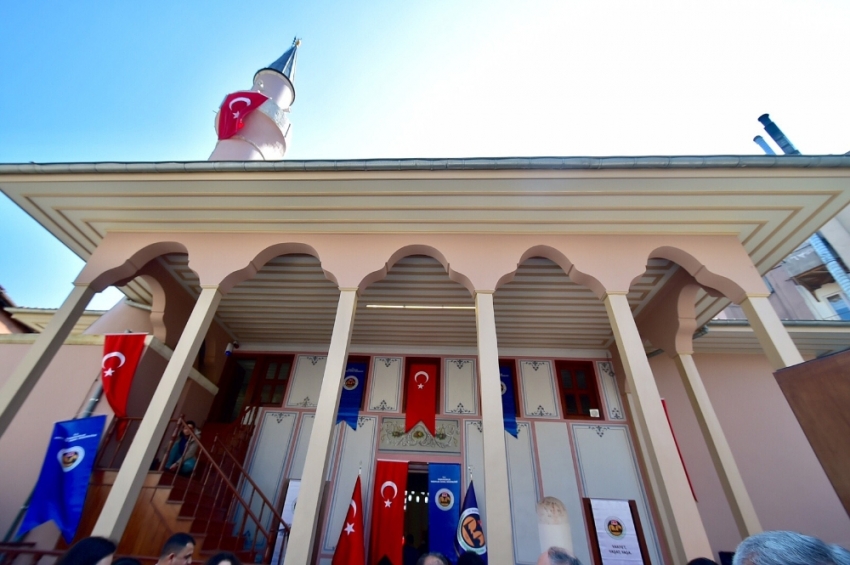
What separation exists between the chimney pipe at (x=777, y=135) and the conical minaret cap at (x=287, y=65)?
1265 cm

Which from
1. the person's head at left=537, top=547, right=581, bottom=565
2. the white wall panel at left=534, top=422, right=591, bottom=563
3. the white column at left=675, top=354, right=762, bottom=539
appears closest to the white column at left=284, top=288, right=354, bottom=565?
the person's head at left=537, top=547, right=581, bottom=565

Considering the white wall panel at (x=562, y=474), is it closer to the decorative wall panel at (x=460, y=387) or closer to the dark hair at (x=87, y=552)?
the decorative wall panel at (x=460, y=387)

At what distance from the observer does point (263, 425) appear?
7367 mm

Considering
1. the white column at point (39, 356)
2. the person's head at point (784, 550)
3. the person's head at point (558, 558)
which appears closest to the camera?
the person's head at point (784, 550)

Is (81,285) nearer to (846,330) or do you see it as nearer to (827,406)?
(827,406)

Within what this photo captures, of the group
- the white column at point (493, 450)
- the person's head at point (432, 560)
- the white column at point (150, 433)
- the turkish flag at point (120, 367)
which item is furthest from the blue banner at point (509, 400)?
the turkish flag at point (120, 367)

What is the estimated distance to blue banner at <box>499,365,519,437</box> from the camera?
7.07 m

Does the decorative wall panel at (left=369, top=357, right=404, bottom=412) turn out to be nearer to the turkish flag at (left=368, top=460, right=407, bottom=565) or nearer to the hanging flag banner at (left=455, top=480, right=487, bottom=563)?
the turkish flag at (left=368, top=460, right=407, bottom=565)

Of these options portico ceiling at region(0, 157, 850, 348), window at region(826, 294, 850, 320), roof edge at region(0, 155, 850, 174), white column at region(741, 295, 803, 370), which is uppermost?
window at region(826, 294, 850, 320)

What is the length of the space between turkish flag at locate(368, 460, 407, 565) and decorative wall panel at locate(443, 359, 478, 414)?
1.31m

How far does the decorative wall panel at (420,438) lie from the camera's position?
704 cm

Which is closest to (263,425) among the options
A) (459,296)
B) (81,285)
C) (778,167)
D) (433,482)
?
(433,482)

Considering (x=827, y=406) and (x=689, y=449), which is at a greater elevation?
(x=689, y=449)

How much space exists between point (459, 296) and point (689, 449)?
4696mm
